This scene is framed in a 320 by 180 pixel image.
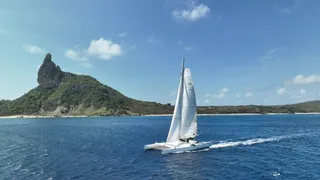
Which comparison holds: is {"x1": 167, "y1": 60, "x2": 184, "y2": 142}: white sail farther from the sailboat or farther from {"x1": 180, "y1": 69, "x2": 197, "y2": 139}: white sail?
{"x1": 180, "y1": 69, "x2": 197, "y2": 139}: white sail

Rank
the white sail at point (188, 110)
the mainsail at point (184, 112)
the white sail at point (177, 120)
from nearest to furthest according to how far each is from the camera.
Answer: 1. the white sail at point (177, 120)
2. the mainsail at point (184, 112)
3. the white sail at point (188, 110)

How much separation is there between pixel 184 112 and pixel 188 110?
1159 millimetres

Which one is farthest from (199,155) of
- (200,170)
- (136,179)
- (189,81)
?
(136,179)

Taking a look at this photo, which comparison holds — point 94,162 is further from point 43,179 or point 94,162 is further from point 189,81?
point 189,81

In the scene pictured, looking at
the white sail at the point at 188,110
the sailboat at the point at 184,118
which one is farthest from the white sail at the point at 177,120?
the white sail at the point at 188,110

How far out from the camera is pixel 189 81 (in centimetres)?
6638

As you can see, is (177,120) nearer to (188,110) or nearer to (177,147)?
(188,110)

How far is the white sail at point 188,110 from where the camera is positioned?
6631cm

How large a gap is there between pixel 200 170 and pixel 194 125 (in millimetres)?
20967

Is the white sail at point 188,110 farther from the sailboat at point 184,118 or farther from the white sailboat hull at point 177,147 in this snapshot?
the white sailboat hull at point 177,147

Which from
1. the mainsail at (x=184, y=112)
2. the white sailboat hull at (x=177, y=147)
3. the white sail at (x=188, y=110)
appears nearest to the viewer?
the white sailboat hull at (x=177, y=147)

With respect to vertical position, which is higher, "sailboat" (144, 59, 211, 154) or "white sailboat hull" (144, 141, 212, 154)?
"sailboat" (144, 59, 211, 154)

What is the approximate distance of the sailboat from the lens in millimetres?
65825

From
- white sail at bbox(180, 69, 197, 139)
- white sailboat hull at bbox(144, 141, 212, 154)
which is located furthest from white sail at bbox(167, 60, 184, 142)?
white sailboat hull at bbox(144, 141, 212, 154)
